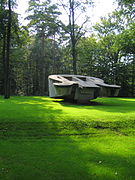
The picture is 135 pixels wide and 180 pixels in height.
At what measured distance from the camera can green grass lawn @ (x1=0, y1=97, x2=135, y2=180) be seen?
3.39m

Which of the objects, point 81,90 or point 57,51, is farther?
point 57,51

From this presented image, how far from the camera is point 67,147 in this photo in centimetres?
462

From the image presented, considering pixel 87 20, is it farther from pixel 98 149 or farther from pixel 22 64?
pixel 98 149

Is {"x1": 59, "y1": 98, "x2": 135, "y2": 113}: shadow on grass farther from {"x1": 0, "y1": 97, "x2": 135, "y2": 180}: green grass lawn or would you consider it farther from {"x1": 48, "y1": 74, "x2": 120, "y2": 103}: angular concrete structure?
{"x1": 0, "y1": 97, "x2": 135, "y2": 180}: green grass lawn

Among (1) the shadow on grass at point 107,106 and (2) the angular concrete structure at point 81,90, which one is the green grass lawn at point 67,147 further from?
(2) the angular concrete structure at point 81,90

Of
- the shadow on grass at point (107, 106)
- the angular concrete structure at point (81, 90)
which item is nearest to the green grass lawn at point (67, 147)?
the shadow on grass at point (107, 106)

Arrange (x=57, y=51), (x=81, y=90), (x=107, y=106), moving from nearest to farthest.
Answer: (x=107, y=106) → (x=81, y=90) → (x=57, y=51)

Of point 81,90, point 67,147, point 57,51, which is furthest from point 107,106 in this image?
point 57,51

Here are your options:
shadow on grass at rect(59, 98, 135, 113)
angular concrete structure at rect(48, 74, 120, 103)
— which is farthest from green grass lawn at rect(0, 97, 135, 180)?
angular concrete structure at rect(48, 74, 120, 103)

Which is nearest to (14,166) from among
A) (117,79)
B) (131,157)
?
(131,157)

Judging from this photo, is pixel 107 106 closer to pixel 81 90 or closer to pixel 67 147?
pixel 81 90

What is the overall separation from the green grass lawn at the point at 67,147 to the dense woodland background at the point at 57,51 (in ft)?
37.7

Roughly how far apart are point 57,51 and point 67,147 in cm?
3163

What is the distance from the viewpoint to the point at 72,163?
376 cm
